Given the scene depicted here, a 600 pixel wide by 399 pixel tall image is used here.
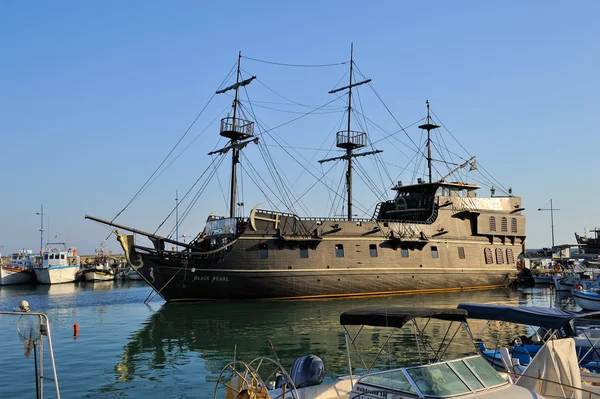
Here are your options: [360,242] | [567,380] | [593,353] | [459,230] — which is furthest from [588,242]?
[567,380]

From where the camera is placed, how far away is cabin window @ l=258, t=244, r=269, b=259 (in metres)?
32.0

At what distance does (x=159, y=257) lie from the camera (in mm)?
31781

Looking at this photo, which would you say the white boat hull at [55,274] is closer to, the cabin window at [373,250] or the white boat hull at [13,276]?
the white boat hull at [13,276]

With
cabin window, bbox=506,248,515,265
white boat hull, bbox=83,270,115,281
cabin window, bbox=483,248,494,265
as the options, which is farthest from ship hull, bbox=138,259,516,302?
white boat hull, bbox=83,270,115,281

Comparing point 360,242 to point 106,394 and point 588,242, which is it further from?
point 588,242

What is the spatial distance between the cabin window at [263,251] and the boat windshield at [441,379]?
2362 cm

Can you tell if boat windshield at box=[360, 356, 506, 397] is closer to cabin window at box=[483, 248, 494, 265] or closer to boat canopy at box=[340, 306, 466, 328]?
boat canopy at box=[340, 306, 466, 328]

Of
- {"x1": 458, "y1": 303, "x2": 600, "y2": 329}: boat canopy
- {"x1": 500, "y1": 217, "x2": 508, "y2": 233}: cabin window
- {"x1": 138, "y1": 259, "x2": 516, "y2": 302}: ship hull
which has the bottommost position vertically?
{"x1": 138, "y1": 259, "x2": 516, "y2": 302}: ship hull

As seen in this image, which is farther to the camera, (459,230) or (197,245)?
(459,230)

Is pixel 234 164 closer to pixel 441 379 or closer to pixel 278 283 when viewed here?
pixel 278 283

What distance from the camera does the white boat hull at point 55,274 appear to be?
220 feet

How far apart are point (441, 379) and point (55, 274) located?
225 ft

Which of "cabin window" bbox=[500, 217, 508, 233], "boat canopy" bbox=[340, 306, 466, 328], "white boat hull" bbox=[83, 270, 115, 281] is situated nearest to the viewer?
"boat canopy" bbox=[340, 306, 466, 328]

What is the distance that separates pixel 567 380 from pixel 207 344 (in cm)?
1273
